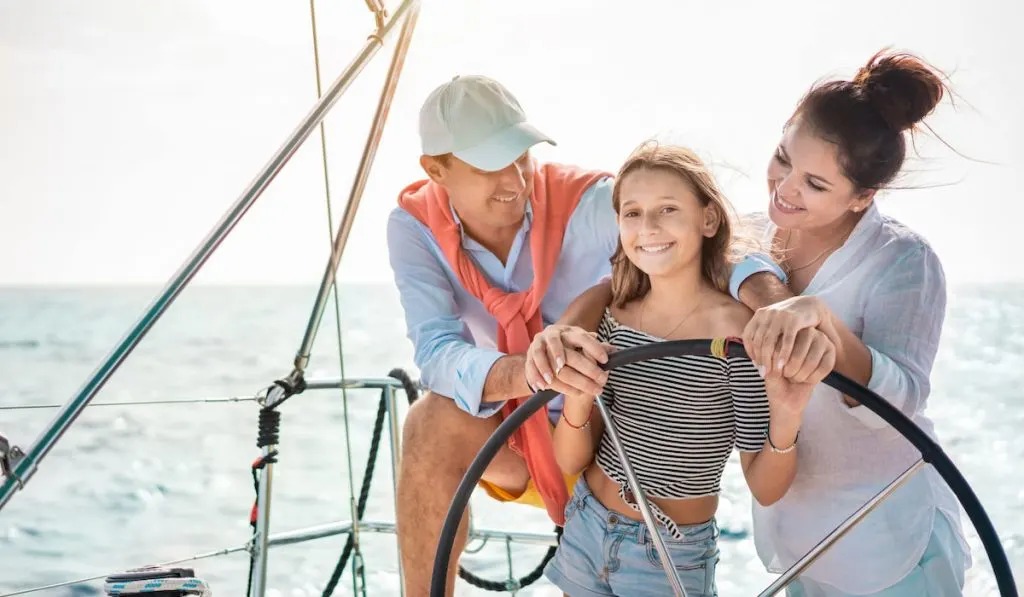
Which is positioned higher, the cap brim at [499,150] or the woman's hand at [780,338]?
the cap brim at [499,150]

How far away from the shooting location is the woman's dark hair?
1.32 m

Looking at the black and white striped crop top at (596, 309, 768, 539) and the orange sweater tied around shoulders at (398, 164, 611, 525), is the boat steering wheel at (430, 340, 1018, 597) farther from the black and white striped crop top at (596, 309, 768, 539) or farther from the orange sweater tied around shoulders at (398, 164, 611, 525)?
the orange sweater tied around shoulders at (398, 164, 611, 525)

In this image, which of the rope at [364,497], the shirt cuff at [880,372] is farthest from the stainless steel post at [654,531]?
the rope at [364,497]

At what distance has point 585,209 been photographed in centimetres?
176

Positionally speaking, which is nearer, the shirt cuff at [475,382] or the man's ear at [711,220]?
the man's ear at [711,220]

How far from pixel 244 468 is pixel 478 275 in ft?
17.3

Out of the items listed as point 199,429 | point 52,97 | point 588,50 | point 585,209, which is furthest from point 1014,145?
point 52,97

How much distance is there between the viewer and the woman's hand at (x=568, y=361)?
44.1 inches

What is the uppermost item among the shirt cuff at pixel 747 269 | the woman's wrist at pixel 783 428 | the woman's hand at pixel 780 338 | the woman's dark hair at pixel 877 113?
the woman's dark hair at pixel 877 113

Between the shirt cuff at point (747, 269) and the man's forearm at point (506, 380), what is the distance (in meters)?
0.31

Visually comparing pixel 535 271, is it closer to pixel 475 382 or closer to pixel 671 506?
pixel 475 382

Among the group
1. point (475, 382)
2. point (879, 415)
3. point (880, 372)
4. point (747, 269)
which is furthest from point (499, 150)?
point (879, 415)

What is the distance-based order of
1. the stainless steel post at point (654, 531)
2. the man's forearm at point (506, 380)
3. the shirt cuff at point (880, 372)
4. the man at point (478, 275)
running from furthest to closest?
the man at point (478, 275) → the man's forearm at point (506, 380) → the shirt cuff at point (880, 372) → the stainless steel post at point (654, 531)

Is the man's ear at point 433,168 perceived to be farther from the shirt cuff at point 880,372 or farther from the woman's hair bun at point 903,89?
the shirt cuff at point 880,372
